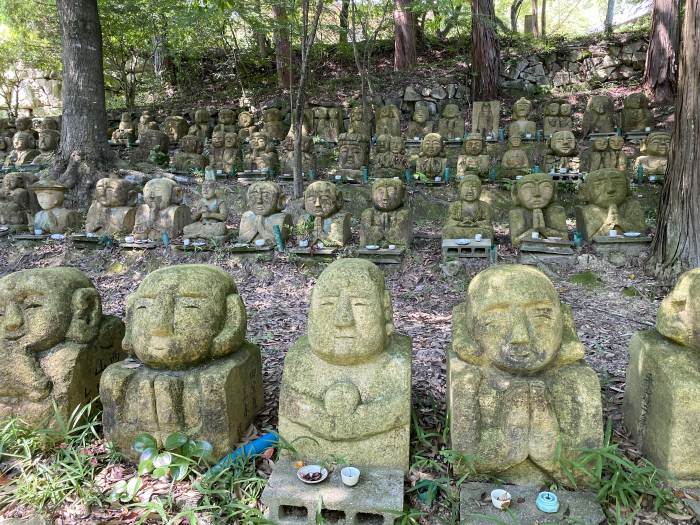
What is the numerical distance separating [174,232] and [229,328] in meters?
5.58

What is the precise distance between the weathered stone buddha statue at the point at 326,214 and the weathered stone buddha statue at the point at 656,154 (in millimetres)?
6379

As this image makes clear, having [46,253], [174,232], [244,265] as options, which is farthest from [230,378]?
[46,253]

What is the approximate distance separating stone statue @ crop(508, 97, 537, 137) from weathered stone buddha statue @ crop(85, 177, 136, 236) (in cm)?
891

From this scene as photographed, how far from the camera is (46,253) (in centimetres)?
866

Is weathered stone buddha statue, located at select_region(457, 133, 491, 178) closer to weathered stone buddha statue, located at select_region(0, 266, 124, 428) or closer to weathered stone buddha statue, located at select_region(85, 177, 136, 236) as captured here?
weathered stone buddha statue, located at select_region(85, 177, 136, 236)

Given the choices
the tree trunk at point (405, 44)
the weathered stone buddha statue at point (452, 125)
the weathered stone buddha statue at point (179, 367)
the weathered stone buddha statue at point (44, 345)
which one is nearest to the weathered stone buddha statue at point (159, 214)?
the weathered stone buddha statue at point (44, 345)

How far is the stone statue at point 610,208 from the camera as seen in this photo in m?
7.61

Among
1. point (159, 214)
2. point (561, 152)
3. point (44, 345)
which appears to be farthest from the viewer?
point (561, 152)

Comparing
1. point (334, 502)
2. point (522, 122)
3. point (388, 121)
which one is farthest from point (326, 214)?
point (522, 122)

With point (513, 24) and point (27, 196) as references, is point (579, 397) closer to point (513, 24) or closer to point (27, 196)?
point (27, 196)

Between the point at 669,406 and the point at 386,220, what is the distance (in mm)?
5153

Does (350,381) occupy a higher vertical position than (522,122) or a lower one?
lower

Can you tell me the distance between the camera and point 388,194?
7.75 meters

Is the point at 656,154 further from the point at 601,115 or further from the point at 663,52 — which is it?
the point at 663,52
